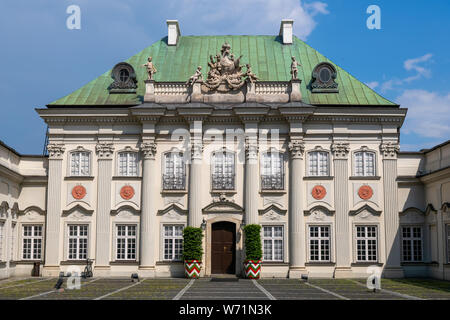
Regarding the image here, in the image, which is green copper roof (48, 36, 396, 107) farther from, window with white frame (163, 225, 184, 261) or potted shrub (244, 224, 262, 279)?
potted shrub (244, 224, 262, 279)

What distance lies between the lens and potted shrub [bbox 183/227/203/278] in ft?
101

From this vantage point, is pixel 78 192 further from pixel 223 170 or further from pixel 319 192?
pixel 319 192

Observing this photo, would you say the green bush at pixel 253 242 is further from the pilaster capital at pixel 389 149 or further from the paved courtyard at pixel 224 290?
the pilaster capital at pixel 389 149

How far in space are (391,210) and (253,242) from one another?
336 inches

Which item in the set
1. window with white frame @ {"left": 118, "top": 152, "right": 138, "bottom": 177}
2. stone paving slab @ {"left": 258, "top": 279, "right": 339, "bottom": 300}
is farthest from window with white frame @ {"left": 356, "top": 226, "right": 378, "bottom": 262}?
window with white frame @ {"left": 118, "top": 152, "right": 138, "bottom": 177}

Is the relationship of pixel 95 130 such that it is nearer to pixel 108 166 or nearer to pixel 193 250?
pixel 108 166

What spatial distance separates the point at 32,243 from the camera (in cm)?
3306

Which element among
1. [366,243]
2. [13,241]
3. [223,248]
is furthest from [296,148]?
[13,241]

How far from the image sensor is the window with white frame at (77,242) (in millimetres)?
32312

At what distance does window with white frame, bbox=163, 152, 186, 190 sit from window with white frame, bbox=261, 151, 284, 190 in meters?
4.83

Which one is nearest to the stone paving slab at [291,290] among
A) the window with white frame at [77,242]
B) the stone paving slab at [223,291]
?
the stone paving slab at [223,291]

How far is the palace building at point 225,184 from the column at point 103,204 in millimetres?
70

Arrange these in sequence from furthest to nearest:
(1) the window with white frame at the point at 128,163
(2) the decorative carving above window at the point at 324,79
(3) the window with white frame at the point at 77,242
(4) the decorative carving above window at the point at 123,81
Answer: (4) the decorative carving above window at the point at 123,81 → (2) the decorative carving above window at the point at 324,79 → (1) the window with white frame at the point at 128,163 → (3) the window with white frame at the point at 77,242

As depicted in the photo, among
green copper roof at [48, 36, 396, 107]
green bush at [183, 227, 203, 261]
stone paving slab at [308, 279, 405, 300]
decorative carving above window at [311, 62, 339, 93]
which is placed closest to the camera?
stone paving slab at [308, 279, 405, 300]
